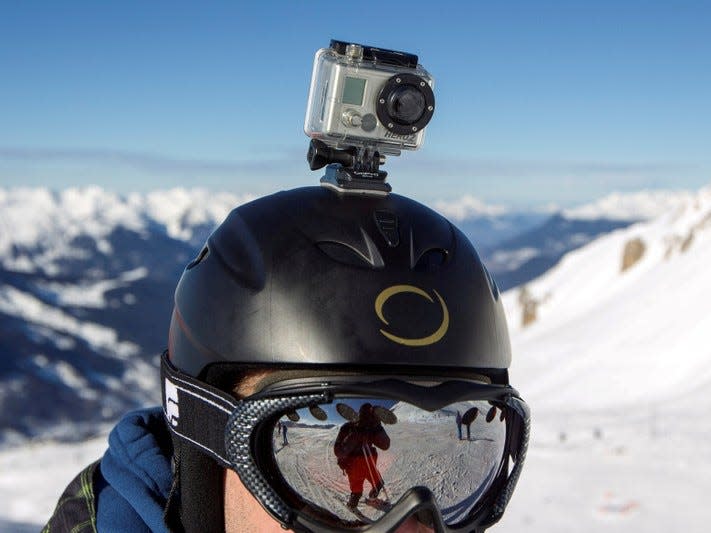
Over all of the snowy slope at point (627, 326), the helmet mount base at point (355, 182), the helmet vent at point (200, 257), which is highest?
the helmet mount base at point (355, 182)

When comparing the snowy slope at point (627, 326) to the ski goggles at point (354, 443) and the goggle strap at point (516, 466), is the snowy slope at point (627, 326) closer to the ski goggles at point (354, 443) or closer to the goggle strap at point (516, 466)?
the goggle strap at point (516, 466)

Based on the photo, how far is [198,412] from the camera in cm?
258

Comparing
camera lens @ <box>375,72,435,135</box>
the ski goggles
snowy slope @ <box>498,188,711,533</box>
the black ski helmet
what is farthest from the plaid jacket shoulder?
snowy slope @ <box>498,188,711,533</box>

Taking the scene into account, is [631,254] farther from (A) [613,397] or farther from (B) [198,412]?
(B) [198,412]

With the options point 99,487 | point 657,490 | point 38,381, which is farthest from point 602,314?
point 38,381

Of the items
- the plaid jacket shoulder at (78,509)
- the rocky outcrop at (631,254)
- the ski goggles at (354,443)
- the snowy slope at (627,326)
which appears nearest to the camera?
the ski goggles at (354,443)

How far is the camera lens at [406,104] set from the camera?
2553 mm

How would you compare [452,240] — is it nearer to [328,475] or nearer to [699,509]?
[328,475]

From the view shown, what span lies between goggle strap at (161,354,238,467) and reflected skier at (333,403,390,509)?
347mm

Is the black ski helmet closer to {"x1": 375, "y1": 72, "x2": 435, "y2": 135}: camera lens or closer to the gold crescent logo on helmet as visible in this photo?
the gold crescent logo on helmet

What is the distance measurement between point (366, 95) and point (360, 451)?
3.62 feet

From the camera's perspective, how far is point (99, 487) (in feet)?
10.4

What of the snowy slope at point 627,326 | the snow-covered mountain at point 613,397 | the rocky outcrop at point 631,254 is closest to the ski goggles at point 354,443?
the snow-covered mountain at point 613,397

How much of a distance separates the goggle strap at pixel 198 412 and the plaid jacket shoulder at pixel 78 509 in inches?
23.1
